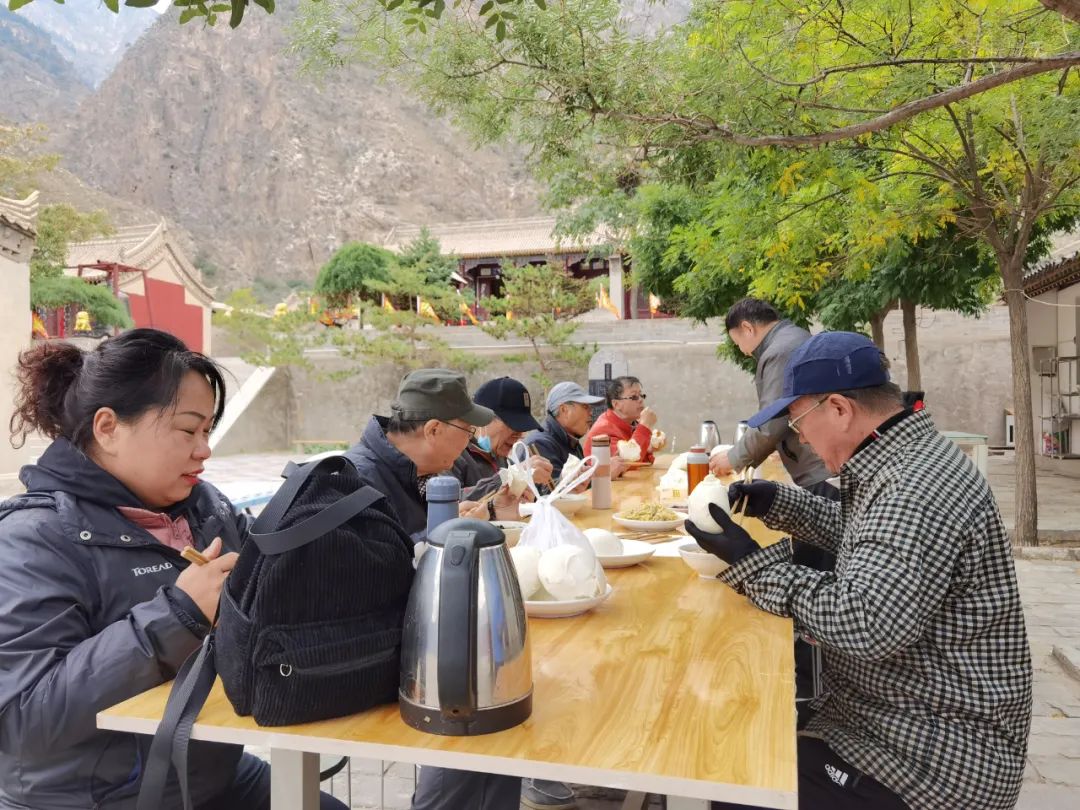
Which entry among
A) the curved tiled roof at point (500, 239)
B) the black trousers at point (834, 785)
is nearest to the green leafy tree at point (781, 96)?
the black trousers at point (834, 785)

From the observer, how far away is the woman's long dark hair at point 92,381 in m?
1.62

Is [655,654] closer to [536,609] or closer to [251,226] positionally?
[536,609]

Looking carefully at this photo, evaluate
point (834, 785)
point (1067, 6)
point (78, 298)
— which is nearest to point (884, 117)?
point (1067, 6)

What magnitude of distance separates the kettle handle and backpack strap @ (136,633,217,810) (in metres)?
0.37

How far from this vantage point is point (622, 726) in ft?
3.95

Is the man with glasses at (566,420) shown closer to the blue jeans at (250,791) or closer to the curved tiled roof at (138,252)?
the blue jeans at (250,791)

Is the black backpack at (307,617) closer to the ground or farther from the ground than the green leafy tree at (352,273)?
closer to the ground

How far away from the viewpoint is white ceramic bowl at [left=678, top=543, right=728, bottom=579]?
1983mm

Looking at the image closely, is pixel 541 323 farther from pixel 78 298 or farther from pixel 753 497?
pixel 753 497

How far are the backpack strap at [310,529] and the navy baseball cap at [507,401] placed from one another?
219 cm

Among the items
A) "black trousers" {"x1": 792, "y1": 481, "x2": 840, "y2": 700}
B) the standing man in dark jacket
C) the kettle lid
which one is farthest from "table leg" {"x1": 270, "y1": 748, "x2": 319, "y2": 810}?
the standing man in dark jacket

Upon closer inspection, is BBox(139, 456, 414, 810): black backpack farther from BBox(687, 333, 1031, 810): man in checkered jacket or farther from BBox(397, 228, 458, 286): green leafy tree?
BBox(397, 228, 458, 286): green leafy tree

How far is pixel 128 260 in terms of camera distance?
93.2 ft

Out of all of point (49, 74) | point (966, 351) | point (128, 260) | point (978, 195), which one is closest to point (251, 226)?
point (128, 260)
